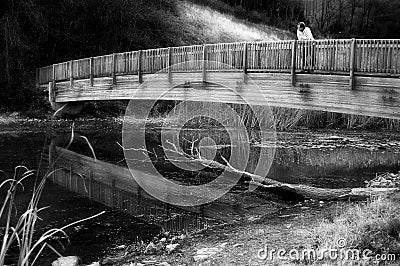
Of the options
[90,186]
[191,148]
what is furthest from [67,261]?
[191,148]

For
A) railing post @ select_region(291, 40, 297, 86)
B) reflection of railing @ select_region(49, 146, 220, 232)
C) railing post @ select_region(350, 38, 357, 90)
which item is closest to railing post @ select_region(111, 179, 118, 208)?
reflection of railing @ select_region(49, 146, 220, 232)

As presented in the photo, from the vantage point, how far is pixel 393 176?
11.9m

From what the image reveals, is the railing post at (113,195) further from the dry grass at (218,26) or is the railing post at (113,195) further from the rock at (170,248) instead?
the dry grass at (218,26)

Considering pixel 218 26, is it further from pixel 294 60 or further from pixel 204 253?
pixel 204 253

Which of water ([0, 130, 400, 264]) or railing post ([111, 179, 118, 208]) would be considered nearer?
water ([0, 130, 400, 264])

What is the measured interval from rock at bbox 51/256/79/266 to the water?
204 millimetres

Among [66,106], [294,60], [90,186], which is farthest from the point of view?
[66,106]

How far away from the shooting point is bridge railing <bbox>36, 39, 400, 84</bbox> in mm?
11430

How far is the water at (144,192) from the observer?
845 centimetres

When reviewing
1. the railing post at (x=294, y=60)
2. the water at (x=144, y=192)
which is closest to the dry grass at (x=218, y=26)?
the water at (x=144, y=192)

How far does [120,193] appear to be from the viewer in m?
11.1

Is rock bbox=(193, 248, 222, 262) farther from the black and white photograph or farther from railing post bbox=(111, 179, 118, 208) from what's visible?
railing post bbox=(111, 179, 118, 208)

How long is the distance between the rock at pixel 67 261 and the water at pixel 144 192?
204mm

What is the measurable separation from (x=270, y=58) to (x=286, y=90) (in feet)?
3.92
